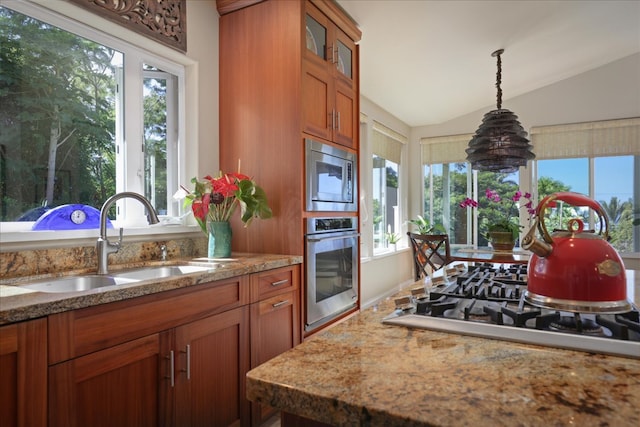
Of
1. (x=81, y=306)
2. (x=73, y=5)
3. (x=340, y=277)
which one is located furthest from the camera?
(x=340, y=277)

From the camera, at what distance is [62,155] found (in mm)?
1797

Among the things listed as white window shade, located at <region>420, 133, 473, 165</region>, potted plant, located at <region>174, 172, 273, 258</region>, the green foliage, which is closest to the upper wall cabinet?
potted plant, located at <region>174, 172, 273, 258</region>

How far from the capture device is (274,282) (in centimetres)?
197

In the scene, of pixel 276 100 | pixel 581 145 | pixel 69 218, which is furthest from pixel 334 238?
pixel 581 145

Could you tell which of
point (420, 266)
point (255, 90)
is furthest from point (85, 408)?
point (420, 266)

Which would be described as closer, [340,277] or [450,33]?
[340,277]

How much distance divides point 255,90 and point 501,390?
2210mm

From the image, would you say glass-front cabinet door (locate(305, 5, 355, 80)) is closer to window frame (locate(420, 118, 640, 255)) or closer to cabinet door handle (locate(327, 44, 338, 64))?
Answer: cabinet door handle (locate(327, 44, 338, 64))

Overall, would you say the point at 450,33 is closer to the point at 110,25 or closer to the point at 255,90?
the point at 255,90

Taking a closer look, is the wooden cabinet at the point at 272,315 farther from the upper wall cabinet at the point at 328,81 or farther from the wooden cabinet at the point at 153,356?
the upper wall cabinet at the point at 328,81

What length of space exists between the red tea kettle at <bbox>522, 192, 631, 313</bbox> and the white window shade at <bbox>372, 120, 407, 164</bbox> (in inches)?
155

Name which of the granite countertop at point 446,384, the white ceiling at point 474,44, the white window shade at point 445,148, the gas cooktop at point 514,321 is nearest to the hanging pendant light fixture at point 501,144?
the white ceiling at point 474,44

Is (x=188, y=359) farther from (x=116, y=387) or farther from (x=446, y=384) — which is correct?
(x=446, y=384)

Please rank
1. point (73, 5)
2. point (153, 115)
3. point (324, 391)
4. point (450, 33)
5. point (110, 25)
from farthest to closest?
1. point (450, 33)
2. point (153, 115)
3. point (110, 25)
4. point (73, 5)
5. point (324, 391)
